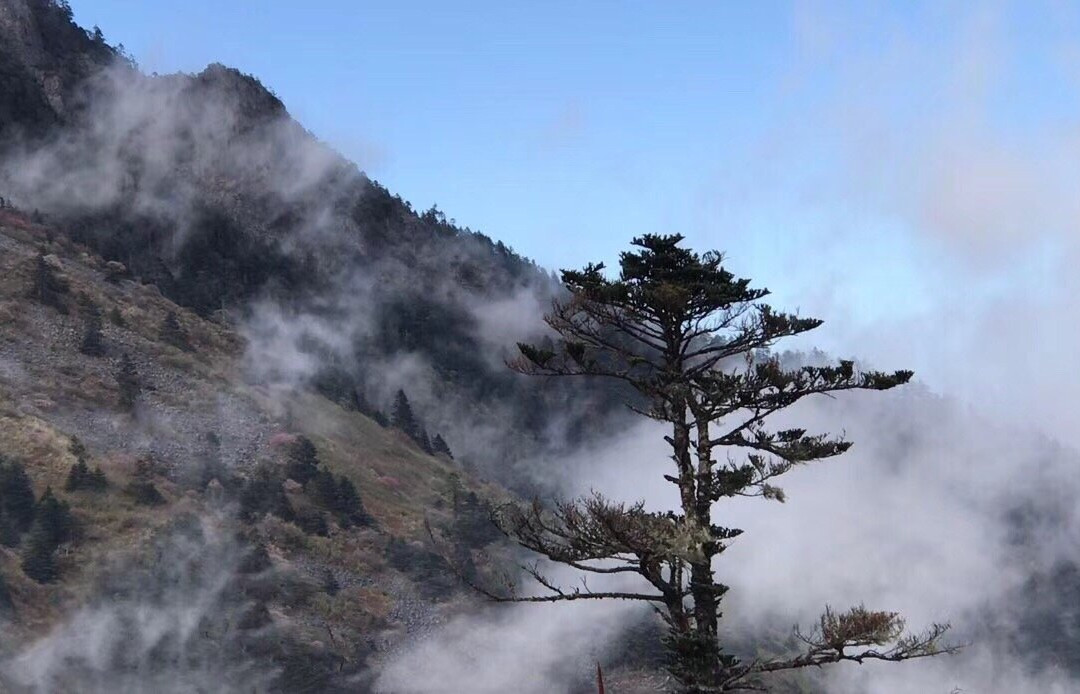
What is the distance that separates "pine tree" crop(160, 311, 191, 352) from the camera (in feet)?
244

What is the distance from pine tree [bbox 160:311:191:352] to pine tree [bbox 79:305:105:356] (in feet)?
20.1

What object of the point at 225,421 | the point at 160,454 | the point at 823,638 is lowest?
the point at 823,638

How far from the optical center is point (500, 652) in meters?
49.6

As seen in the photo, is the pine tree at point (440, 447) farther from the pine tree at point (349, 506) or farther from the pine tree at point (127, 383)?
the pine tree at point (127, 383)

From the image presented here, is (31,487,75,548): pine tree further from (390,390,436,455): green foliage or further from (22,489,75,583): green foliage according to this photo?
(390,390,436,455): green foliage

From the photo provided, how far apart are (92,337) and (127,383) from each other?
667cm

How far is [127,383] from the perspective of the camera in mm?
62562

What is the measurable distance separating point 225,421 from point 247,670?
1139 inches

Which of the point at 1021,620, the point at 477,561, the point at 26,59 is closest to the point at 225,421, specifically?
the point at 477,561

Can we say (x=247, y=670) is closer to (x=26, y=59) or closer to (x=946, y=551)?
(x=26, y=59)

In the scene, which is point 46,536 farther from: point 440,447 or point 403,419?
point 440,447

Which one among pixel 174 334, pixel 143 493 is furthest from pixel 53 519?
pixel 174 334

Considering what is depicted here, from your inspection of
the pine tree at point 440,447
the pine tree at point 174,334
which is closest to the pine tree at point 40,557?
the pine tree at point 174,334

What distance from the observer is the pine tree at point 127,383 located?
60.6 meters
